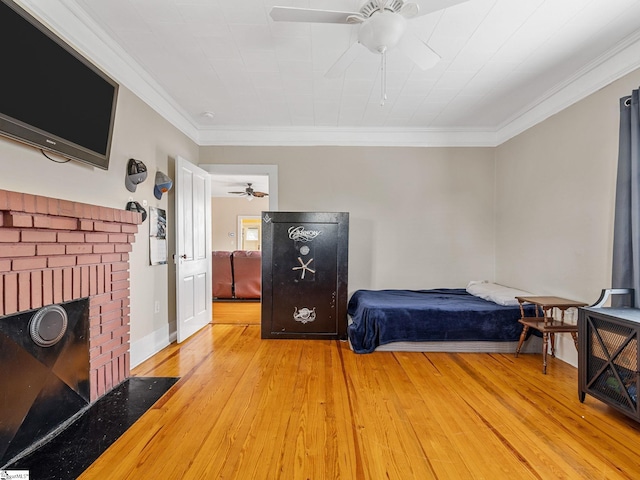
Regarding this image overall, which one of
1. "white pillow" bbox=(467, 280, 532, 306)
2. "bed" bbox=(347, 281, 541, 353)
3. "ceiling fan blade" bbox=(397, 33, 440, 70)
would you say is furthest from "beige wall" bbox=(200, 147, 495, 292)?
"ceiling fan blade" bbox=(397, 33, 440, 70)

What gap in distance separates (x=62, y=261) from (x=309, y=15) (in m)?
2.00

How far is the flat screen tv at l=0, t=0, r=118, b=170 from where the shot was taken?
1558 millimetres

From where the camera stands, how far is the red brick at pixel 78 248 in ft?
6.55

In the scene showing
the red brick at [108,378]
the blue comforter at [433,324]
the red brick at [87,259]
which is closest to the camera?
the red brick at [87,259]

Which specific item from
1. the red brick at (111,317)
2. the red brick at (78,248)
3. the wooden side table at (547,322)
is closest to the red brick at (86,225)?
the red brick at (78,248)

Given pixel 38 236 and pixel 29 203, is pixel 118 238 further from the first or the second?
pixel 29 203

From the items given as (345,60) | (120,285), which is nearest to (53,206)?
(120,285)

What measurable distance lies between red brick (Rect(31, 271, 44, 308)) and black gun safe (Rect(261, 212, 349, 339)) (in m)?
2.12

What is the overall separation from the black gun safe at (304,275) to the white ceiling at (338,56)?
1.31m

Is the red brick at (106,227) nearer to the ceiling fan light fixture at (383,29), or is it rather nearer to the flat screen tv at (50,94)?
the flat screen tv at (50,94)

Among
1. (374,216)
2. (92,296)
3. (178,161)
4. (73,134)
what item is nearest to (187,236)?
(178,161)

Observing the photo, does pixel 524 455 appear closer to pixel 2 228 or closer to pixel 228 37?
pixel 2 228

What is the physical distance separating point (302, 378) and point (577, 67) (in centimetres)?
345

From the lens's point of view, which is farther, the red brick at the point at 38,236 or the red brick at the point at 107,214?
the red brick at the point at 107,214
